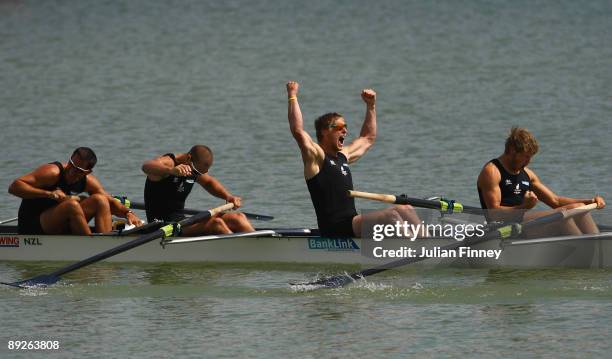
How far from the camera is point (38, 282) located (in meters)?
17.6

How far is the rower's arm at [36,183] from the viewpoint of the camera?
18.2 meters

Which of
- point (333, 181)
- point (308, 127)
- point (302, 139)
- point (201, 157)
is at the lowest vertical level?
point (333, 181)

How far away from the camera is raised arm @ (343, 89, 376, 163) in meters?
18.0

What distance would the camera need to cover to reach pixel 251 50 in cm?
4969

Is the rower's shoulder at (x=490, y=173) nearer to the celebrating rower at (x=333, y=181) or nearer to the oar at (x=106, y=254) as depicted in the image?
the celebrating rower at (x=333, y=181)

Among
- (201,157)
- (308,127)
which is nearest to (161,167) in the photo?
(201,157)

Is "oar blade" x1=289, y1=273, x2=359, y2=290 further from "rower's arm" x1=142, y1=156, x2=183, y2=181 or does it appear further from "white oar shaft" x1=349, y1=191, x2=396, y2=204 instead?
"rower's arm" x1=142, y1=156, x2=183, y2=181

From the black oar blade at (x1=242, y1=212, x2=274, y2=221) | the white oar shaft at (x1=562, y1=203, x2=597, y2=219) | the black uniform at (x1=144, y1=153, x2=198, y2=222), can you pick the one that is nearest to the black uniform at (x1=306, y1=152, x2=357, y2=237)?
the black uniform at (x1=144, y1=153, x2=198, y2=222)

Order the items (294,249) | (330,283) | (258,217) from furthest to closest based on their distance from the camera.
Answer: (258,217)
(294,249)
(330,283)

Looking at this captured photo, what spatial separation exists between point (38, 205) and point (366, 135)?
4053 mm

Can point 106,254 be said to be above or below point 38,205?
below

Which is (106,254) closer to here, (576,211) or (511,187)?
(511,187)

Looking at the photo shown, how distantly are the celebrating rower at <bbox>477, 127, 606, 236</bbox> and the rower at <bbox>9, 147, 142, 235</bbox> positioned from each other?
15.2ft

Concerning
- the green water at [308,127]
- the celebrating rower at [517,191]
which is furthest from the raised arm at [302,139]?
the celebrating rower at [517,191]
